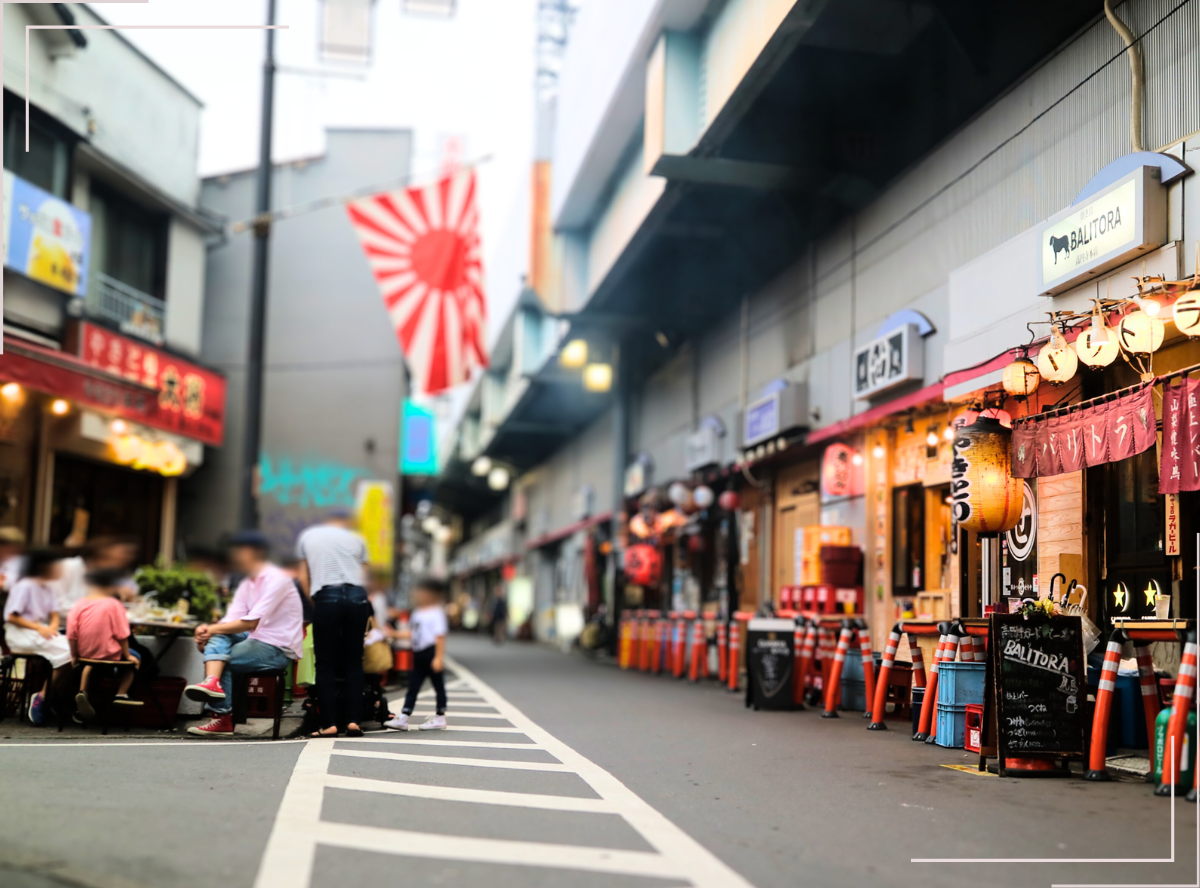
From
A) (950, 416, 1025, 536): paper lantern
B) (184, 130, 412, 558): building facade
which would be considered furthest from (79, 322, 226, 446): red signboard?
(950, 416, 1025, 536): paper lantern

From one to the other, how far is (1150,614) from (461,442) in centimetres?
4261

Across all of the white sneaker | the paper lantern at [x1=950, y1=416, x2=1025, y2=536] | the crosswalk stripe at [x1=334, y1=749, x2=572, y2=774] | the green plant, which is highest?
the paper lantern at [x1=950, y1=416, x2=1025, y2=536]

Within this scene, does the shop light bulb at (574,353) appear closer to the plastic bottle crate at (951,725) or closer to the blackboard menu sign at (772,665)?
the blackboard menu sign at (772,665)

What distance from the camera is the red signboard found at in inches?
803

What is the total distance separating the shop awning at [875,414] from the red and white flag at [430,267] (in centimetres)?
597

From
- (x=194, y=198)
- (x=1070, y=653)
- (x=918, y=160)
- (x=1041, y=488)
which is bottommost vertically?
(x=1070, y=653)

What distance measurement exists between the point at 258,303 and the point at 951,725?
12274mm

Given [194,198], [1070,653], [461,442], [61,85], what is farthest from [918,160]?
[461,442]

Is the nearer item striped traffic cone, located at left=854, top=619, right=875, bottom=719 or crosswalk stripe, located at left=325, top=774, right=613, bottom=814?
crosswalk stripe, located at left=325, top=774, right=613, bottom=814

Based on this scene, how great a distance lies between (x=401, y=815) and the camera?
6.55 metres

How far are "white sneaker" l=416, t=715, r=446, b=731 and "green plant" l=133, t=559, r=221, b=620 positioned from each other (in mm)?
3009

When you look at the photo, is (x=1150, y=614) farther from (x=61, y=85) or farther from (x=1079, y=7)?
(x=61, y=85)

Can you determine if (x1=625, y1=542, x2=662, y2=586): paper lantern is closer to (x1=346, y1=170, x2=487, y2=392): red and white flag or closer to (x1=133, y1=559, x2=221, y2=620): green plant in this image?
(x1=346, y1=170, x2=487, y2=392): red and white flag

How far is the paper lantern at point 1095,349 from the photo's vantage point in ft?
31.2
